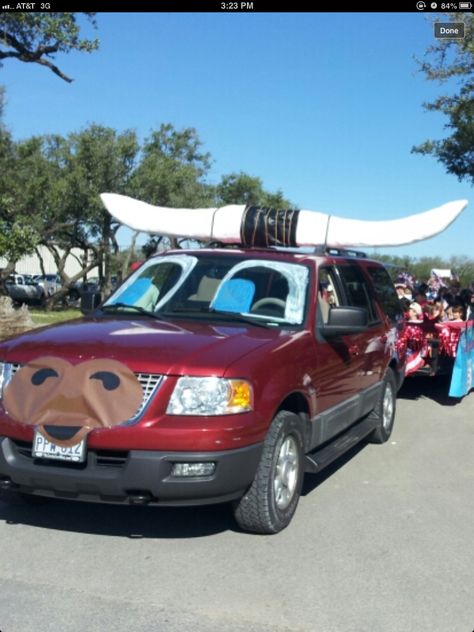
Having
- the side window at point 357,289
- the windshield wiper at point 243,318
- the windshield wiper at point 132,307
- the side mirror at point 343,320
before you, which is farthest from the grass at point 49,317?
the side mirror at point 343,320

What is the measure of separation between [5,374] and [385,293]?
15.3 ft

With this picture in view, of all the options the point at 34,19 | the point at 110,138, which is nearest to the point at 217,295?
the point at 34,19

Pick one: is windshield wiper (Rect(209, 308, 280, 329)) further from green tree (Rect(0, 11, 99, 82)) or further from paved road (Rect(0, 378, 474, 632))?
green tree (Rect(0, 11, 99, 82))

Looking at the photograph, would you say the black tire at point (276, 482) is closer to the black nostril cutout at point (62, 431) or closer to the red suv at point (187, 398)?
the red suv at point (187, 398)

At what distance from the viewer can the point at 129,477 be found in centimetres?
404

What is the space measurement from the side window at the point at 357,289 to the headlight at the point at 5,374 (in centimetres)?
317

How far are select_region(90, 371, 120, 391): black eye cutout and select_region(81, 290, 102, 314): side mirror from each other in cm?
198

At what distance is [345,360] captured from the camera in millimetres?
5945

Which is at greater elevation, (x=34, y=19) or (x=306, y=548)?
(x=34, y=19)

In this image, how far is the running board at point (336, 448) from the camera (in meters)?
5.15

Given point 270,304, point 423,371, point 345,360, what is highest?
point 270,304

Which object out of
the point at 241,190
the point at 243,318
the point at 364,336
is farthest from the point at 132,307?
the point at 241,190
